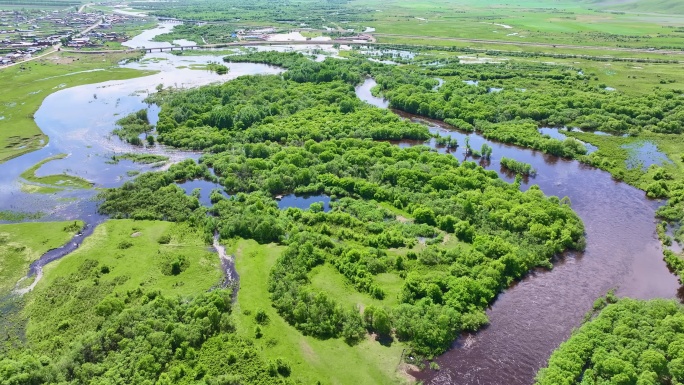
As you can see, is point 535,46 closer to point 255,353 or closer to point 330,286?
point 330,286

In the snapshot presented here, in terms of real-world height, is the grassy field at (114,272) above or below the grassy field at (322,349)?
above

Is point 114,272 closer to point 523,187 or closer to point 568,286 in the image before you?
point 568,286

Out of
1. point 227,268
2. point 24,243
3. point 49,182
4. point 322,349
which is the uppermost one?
point 49,182

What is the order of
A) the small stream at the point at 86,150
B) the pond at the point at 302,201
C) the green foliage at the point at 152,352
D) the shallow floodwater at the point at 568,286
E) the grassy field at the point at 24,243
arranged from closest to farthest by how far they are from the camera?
the green foliage at the point at 152,352 < the shallow floodwater at the point at 568,286 < the grassy field at the point at 24,243 < the small stream at the point at 86,150 < the pond at the point at 302,201

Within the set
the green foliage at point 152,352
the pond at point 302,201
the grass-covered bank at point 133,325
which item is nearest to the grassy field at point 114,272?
the grass-covered bank at point 133,325

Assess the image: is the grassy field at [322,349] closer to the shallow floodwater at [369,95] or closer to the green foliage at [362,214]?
the green foliage at [362,214]

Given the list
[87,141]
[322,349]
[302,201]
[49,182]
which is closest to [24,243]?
[49,182]

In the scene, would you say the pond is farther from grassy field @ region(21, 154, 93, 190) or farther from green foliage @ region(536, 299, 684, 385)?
green foliage @ region(536, 299, 684, 385)
